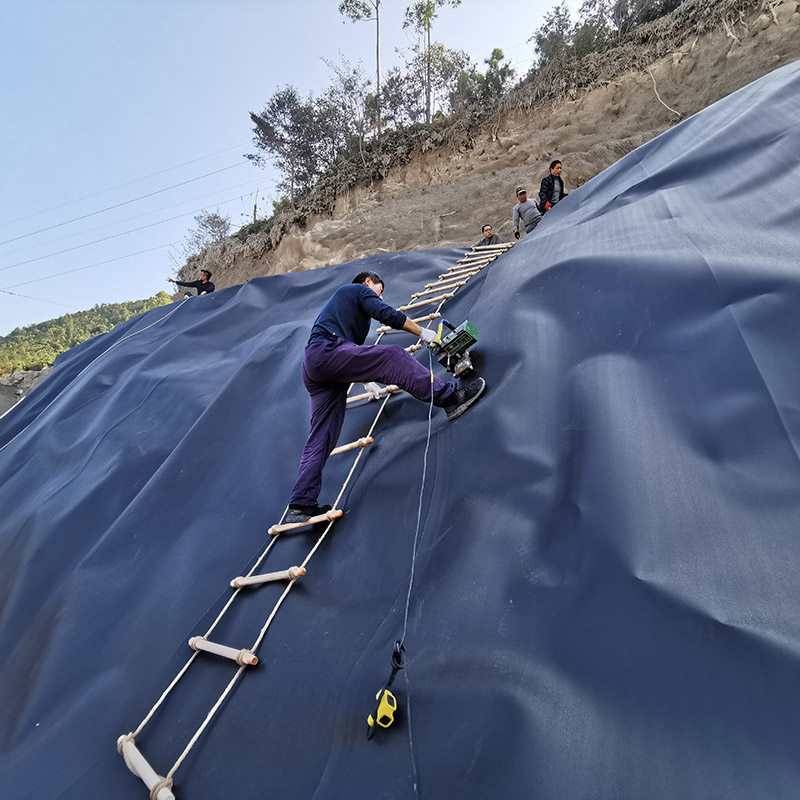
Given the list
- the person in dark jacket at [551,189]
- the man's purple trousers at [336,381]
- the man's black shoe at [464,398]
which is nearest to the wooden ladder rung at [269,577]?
the man's purple trousers at [336,381]

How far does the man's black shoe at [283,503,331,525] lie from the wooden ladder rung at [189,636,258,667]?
47 cm

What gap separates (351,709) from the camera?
1.09 meters

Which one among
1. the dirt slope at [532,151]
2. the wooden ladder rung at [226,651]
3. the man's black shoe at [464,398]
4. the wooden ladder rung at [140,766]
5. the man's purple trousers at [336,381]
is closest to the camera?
the wooden ladder rung at [140,766]

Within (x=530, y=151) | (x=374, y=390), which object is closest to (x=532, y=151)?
(x=530, y=151)

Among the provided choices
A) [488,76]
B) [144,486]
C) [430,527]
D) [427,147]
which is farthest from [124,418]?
[488,76]

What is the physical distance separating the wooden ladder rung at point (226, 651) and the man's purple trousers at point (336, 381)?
0.53 meters

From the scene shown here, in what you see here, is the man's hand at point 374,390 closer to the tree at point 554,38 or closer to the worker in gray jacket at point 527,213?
the worker in gray jacket at point 527,213

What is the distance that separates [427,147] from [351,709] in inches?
309

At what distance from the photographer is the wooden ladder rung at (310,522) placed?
1685mm

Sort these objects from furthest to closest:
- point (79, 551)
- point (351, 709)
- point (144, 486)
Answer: point (144, 486)
point (79, 551)
point (351, 709)

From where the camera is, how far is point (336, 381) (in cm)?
190

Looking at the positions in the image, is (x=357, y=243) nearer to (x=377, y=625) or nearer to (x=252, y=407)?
(x=252, y=407)

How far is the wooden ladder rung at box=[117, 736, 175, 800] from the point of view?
112cm

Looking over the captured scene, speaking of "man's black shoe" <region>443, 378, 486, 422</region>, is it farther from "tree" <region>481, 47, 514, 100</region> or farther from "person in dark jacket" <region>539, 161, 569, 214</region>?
"tree" <region>481, 47, 514, 100</region>
